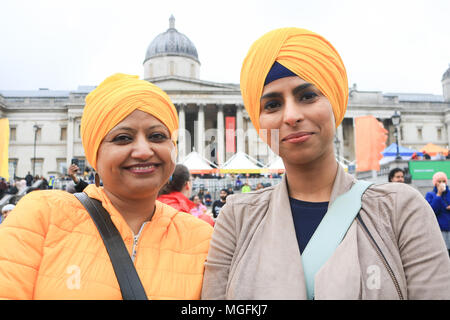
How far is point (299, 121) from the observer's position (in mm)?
1579

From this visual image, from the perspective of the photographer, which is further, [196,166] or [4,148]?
[196,166]

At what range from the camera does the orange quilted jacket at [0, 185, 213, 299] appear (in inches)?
61.9

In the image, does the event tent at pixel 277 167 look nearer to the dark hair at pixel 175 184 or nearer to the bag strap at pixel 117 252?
the dark hair at pixel 175 184

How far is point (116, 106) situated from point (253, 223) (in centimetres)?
100

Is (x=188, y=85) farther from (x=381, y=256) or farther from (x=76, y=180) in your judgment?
(x=381, y=256)

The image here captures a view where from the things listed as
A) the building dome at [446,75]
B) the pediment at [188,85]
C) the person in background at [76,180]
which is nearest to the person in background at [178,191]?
the person in background at [76,180]

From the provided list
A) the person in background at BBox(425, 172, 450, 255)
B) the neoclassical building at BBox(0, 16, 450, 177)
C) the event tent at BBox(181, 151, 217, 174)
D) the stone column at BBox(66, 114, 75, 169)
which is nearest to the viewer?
the person in background at BBox(425, 172, 450, 255)

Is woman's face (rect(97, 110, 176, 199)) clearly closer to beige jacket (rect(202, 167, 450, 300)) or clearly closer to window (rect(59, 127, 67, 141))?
beige jacket (rect(202, 167, 450, 300))

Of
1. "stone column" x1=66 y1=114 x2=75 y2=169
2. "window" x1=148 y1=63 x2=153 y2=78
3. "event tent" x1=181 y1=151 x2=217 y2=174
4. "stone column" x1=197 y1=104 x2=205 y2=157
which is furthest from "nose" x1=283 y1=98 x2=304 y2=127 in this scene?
"window" x1=148 y1=63 x2=153 y2=78

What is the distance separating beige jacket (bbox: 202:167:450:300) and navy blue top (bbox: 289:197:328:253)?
0.06 meters

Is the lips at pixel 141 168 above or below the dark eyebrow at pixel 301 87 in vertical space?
below

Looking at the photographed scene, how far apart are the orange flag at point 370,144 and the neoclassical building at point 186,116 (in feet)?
84.6

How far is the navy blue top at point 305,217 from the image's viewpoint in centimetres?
153

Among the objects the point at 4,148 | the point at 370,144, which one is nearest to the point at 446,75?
the point at 370,144
